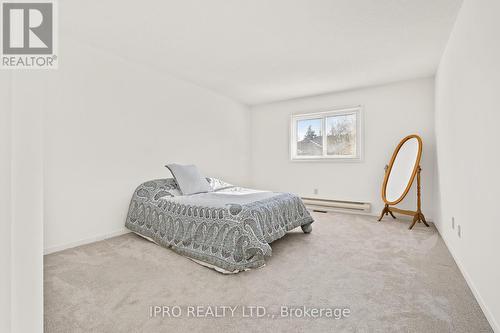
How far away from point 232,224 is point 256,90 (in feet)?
10.2

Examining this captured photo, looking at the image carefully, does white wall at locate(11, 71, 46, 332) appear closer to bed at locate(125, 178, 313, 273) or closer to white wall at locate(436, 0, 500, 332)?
bed at locate(125, 178, 313, 273)

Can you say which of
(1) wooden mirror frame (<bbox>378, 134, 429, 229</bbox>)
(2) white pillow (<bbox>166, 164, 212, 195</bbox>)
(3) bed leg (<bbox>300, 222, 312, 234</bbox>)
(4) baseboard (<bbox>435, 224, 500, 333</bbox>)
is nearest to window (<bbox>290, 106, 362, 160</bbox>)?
(1) wooden mirror frame (<bbox>378, 134, 429, 229</bbox>)

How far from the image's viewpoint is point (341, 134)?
16.0ft

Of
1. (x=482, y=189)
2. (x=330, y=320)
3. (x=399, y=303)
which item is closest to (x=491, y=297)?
(x=399, y=303)

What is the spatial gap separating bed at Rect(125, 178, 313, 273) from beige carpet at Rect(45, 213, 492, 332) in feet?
0.40

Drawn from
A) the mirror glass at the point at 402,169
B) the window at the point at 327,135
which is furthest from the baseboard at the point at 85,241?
the mirror glass at the point at 402,169

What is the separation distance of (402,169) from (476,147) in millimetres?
2332

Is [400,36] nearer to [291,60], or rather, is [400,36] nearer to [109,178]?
[291,60]

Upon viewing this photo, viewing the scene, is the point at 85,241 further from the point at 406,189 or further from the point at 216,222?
the point at 406,189

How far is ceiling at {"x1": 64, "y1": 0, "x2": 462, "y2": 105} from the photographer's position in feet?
7.46

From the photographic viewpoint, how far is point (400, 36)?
2762 mm

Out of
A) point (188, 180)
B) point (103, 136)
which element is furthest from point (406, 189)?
point (103, 136)

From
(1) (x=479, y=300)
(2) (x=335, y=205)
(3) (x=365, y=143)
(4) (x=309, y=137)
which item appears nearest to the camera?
(1) (x=479, y=300)

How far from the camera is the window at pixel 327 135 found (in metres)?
4.71
